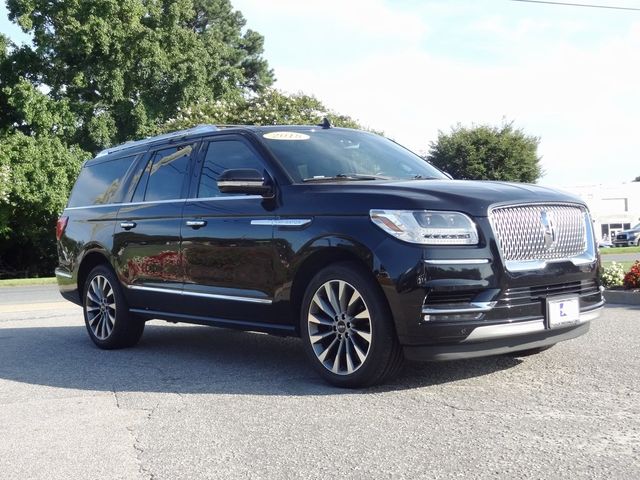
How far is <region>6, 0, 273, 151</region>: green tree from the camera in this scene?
117ft

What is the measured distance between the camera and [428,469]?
361 centimetres

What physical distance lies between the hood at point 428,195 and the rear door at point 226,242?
583mm

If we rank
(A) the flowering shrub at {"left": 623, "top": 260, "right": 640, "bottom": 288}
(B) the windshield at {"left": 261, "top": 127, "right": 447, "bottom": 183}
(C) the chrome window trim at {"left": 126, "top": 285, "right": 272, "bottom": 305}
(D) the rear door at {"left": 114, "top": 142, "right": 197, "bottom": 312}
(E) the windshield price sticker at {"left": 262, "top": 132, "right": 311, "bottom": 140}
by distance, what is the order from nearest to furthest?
(C) the chrome window trim at {"left": 126, "top": 285, "right": 272, "bottom": 305} < (B) the windshield at {"left": 261, "top": 127, "right": 447, "bottom": 183} < (E) the windshield price sticker at {"left": 262, "top": 132, "right": 311, "bottom": 140} < (D) the rear door at {"left": 114, "top": 142, "right": 197, "bottom": 312} < (A) the flowering shrub at {"left": 623, "top": 260, "right": 640, "bottom": 288}

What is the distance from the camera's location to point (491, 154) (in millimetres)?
52500

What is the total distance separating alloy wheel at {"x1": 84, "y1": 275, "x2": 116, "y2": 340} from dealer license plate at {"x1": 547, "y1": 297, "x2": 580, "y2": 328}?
→ 4.34 m

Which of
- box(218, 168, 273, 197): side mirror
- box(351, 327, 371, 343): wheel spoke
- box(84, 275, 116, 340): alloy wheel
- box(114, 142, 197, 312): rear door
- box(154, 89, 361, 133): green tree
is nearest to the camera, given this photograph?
box(351, 327, 371, 343): wheel spoke

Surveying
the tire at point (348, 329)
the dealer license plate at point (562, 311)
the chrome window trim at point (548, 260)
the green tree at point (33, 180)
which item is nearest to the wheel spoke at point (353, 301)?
the tire at point (348, 329)

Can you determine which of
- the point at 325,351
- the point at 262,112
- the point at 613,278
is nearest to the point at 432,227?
the point at 325,351

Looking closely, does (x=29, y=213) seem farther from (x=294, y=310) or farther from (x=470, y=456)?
(x=470, y=456)

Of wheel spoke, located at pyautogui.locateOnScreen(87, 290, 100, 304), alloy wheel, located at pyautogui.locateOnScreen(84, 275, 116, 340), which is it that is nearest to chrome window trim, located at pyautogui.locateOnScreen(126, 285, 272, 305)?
alloy wheel, located at pyautogui.locateOnScreen(84, 275, 116, 340)

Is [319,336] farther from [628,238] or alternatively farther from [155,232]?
[628,238]

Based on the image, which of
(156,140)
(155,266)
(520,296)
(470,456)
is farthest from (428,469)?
(156,140)

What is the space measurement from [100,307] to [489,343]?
4.39 m

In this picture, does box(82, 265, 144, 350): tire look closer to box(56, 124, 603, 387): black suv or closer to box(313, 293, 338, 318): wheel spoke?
box(56, 124, 603, 387): black suv
